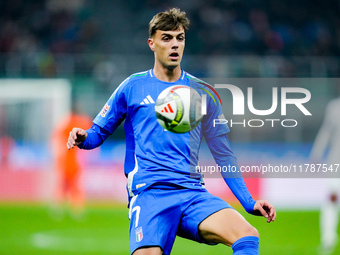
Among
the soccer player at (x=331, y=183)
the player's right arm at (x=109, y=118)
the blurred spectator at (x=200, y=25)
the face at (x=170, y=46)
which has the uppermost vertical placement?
the blurred spectator at (x=200, y=25)

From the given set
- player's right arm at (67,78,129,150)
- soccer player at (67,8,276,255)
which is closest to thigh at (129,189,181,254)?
soccer player at (67,8,276,255)

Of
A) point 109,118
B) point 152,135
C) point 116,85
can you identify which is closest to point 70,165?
point 116,85

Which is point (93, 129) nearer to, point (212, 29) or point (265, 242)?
point (265, 242)

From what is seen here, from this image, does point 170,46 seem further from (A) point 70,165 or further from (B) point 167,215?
(A) point 70,165

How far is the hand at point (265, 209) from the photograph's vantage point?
348 centimetres

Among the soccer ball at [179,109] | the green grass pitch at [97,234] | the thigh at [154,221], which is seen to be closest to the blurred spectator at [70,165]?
the green grass pitch at [97,234]

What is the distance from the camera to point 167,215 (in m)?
3.59

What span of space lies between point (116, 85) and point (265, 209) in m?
10.9

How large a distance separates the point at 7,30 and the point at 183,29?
51.5 ft

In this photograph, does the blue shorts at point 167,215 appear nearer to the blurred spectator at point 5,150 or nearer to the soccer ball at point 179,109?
the soccer ball at point 179,109

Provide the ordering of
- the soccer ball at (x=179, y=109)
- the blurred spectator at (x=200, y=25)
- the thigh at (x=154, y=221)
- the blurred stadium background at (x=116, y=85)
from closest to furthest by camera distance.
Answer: the thigh at (x=154, y=221)
the soccer ball at (x=179, y=109)
the blurred stadium background at (x=116, y=85)
the blurred spectator at (x=200, y=25)

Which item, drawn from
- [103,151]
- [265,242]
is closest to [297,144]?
[103,151]

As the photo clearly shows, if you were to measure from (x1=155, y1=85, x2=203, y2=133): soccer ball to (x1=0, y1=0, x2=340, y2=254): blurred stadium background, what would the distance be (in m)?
4.21

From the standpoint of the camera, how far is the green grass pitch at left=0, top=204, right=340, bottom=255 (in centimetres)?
772
